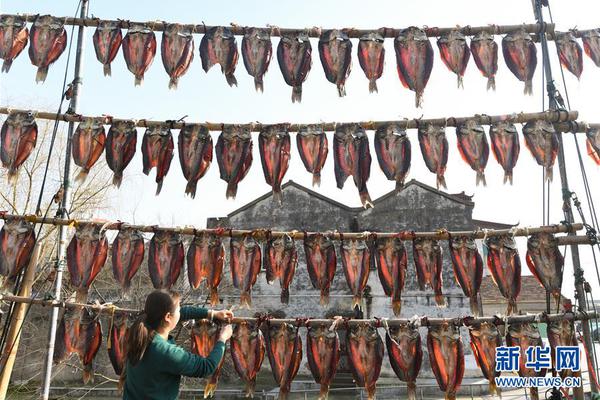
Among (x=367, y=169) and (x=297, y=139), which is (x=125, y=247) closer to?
(x=297, y=139)

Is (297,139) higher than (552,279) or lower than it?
higher

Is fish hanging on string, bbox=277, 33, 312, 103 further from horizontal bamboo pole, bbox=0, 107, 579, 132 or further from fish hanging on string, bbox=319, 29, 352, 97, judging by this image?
horizontal bamboo pole, bbox=0, 107, 579, 132

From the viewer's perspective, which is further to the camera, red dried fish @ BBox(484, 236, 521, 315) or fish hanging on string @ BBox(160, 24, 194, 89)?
fish hanging on string @ BBox(160, 24, 194, 89)

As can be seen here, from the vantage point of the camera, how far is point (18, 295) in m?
4.88

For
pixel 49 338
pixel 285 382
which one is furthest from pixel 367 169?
pixel 49 338

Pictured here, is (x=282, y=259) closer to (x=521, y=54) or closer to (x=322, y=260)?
(x=322, y=260)

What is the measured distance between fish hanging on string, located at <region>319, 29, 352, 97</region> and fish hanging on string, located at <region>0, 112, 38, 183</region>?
123 inches

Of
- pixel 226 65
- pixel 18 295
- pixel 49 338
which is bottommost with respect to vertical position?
pixel 49 338

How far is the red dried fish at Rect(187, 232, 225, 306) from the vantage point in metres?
4.69

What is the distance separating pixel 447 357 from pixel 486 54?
9.92ft

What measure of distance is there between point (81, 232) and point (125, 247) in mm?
458

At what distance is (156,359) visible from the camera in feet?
10.4

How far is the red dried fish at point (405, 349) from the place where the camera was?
14.2 feet

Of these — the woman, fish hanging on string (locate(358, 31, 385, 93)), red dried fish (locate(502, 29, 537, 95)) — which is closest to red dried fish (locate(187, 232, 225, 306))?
the woman
